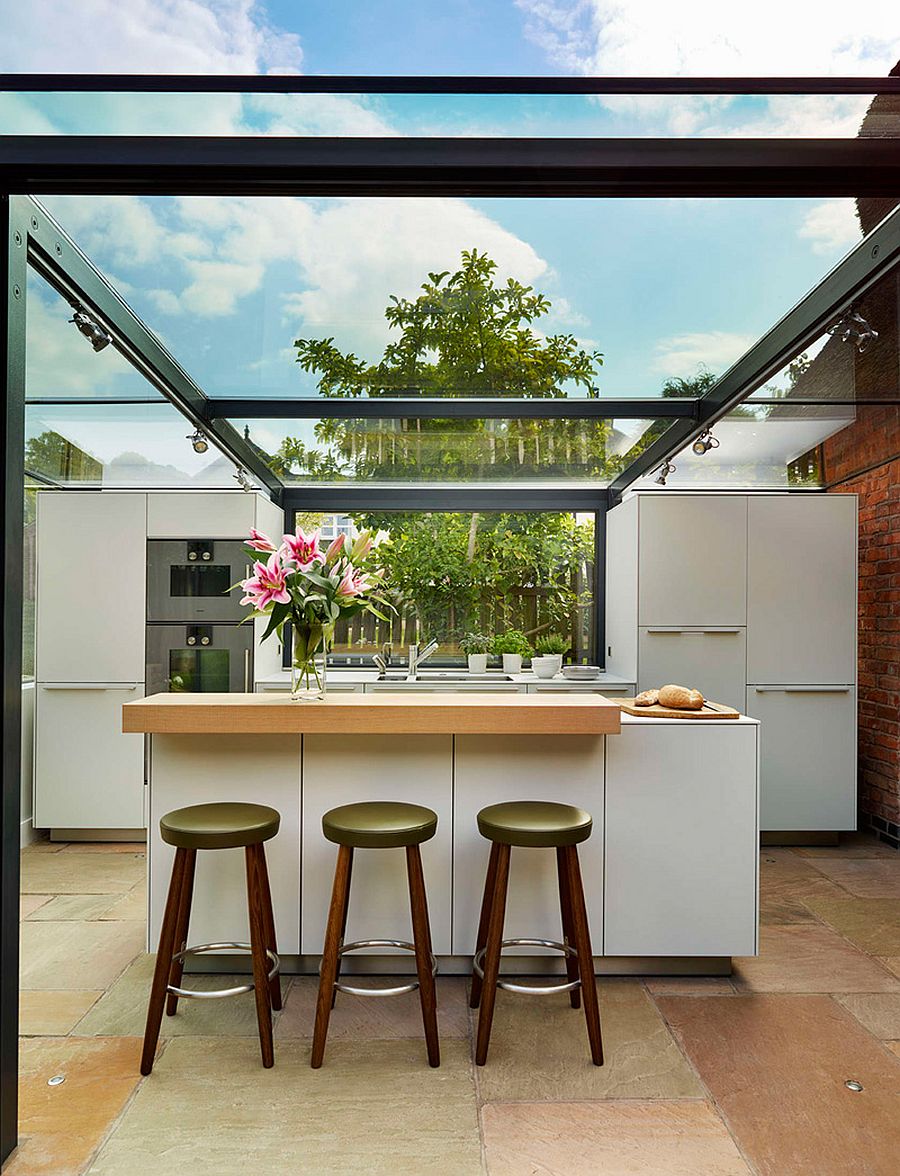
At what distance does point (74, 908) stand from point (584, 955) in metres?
2.53

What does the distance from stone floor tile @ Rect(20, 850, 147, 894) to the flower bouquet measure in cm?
187

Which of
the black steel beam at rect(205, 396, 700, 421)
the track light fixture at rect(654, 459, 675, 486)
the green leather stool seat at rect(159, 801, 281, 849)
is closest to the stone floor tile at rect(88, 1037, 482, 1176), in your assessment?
the green leather stool seat at rect(159, 801, 281, 849)

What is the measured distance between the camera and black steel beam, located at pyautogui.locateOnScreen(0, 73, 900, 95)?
6.73 ft

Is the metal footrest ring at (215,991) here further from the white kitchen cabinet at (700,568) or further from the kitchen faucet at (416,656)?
the white kitchen cabinet at (700,568)

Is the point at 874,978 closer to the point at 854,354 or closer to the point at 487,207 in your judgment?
the point at 854,354

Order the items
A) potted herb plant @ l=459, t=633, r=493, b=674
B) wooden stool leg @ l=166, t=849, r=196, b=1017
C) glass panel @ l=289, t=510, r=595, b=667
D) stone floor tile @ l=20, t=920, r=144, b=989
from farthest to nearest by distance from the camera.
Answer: glass panel @ l=289, t=510, r=595, b=667, potted herb plant @ l=459, t=633, r=493, b=674, stone floor tile @ l=20, t=920, r=144, b=989, wooden stool leg @ l=166, t=849, r=196, b=1017

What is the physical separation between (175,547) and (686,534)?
10.1 feet

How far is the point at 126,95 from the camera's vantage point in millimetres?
2068

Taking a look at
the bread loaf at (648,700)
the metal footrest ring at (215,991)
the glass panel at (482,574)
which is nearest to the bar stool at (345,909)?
the metal footrest ring at (215,991)

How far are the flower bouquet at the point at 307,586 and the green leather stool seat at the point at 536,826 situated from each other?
858mm

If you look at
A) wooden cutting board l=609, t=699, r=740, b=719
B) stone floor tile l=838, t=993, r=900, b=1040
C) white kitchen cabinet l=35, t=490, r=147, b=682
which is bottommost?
stone floor tile l=838, t=993, r=900, b=1040

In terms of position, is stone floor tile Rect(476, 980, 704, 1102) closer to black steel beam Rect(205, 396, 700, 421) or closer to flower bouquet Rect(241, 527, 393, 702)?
flower bouquet Rect(241, 527, 393, 702)

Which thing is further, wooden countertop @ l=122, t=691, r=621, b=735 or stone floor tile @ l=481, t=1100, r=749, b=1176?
wooden countertop @ l=122, t=691, r=621, b=735

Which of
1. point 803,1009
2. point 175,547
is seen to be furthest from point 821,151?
point 175,547
